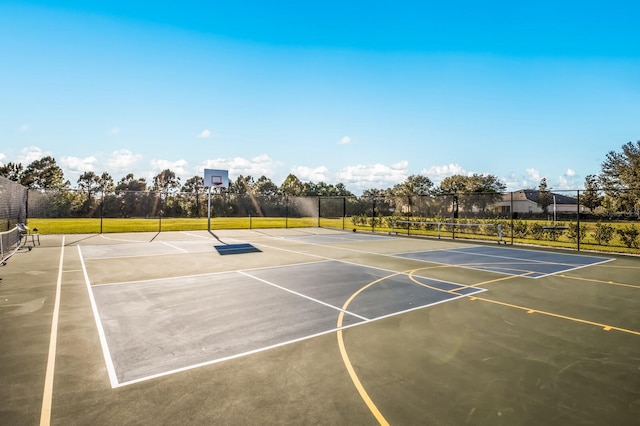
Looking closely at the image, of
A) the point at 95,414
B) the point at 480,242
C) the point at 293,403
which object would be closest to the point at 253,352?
the point at 293,403

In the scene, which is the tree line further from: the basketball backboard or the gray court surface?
the gray court surface

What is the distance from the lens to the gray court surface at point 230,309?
5504mm

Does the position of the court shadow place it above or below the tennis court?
above

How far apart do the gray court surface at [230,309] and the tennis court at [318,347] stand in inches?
1.7

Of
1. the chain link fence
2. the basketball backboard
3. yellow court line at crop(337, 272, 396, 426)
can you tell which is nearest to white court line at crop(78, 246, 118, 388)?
yellow court line at crop(337, 272, 396, 426)

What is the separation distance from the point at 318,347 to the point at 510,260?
12.6 meters

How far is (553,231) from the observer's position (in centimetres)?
2284

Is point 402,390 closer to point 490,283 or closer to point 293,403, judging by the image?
point 293,403

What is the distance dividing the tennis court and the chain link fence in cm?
1238

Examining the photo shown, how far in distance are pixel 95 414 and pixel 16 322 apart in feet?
15.1

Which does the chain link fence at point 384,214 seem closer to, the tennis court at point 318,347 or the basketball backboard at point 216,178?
the basketball backboard at point 216,178

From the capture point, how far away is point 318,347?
18.7 ft

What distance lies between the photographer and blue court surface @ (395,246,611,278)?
12.9 meters

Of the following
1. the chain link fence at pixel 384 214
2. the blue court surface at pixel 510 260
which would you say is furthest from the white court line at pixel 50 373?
the chain link fence at pixel 384 214
